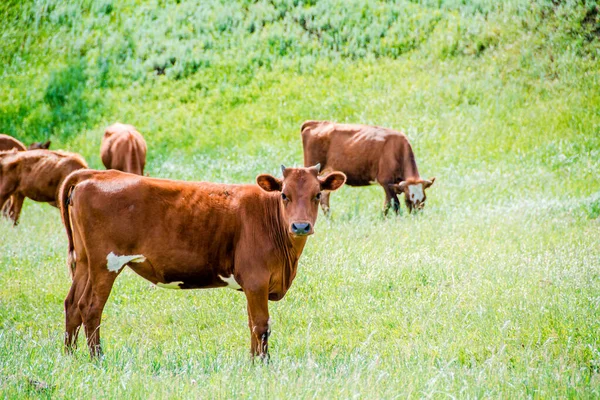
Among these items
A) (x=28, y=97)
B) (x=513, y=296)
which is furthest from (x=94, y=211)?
(x=28, y=97)

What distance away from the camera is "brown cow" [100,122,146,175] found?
21375 mm

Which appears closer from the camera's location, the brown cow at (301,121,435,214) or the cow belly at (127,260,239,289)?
the cow belly at (127,260,239,289)

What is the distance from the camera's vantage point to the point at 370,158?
1844cm

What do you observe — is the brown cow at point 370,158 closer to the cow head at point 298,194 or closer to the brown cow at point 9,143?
the brown cow at point 9,143

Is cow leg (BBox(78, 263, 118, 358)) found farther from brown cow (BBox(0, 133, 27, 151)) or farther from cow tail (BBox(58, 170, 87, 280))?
brown cow (BBox(0, 133, 27, 151))

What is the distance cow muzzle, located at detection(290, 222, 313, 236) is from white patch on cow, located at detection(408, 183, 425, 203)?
31.7ft

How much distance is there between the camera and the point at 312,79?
98.0 ft

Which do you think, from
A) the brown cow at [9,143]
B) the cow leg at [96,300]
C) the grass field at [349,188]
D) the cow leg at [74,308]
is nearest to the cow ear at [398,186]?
the grass field at [349,188]

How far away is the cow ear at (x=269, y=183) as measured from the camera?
831cm

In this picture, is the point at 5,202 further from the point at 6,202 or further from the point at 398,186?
the point at 398,186

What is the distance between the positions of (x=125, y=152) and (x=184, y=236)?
45.6 feet

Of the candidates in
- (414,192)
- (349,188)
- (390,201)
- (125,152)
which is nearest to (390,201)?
(390,201)

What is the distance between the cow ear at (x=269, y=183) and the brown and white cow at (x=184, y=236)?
1 centimetres

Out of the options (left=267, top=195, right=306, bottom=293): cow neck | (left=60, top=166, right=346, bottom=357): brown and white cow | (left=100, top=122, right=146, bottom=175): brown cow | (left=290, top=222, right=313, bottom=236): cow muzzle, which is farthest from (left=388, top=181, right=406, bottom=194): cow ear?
(left=290, top=222, right=313, bottom=236): cow muzzle
